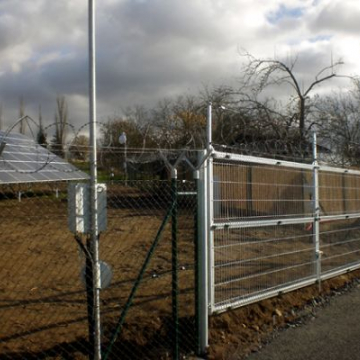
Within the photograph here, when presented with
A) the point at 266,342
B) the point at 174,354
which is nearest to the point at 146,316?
the point at 174,354

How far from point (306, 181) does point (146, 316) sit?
320 cm

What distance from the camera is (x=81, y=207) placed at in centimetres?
380

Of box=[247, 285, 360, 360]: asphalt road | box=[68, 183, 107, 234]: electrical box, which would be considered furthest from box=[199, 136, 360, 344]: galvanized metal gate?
box=[68, 183, 107, 234]: electrical box

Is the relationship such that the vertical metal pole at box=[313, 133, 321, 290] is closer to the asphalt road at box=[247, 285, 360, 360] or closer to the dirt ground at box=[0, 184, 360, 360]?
the dirt ground at box=[0, 184, 360, 360]

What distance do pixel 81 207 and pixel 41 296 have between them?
3347mm

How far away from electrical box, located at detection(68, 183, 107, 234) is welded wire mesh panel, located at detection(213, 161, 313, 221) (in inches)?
68.9

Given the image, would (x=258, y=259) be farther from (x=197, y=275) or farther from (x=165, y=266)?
(x=165, y=266)

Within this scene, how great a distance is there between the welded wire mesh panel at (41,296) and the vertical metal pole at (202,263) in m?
1.11

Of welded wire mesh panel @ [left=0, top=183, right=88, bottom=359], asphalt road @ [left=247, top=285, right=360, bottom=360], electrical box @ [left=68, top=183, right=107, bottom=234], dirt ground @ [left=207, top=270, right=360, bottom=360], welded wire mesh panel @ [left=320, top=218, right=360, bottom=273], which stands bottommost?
asphalt road @ [left=247, top=285, right=360, bottom=360]

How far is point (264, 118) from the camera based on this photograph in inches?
656

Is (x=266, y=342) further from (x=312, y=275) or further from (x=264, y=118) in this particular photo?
(x=264, y=118)

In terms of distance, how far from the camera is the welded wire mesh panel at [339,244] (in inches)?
316

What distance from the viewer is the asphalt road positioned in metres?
5.22

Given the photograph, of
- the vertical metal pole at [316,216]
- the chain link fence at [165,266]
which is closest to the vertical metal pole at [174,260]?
the chain link fence at [165,266]
